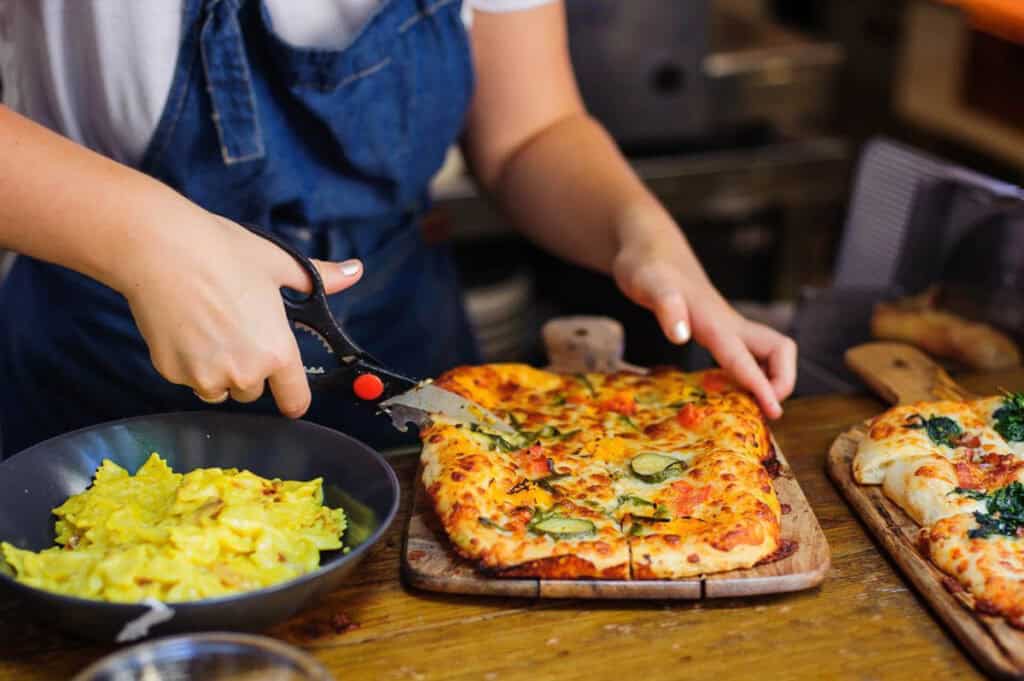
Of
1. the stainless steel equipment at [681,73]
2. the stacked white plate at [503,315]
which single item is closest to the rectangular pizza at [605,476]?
the stacked white plate at [503,315]

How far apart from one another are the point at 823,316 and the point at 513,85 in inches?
33.3

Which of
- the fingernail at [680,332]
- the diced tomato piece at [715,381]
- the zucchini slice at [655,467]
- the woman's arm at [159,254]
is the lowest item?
the diced tomato piece at [715,381]

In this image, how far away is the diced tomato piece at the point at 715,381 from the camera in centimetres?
187

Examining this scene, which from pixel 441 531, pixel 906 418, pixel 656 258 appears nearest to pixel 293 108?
pixel 656 258

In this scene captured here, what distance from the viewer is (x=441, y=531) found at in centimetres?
157

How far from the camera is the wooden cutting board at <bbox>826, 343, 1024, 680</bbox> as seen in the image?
134 cm

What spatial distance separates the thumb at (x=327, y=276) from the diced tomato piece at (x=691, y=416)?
0.55 m

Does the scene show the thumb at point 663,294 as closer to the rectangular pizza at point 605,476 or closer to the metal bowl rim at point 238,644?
the rectangular pizza at point 605,476

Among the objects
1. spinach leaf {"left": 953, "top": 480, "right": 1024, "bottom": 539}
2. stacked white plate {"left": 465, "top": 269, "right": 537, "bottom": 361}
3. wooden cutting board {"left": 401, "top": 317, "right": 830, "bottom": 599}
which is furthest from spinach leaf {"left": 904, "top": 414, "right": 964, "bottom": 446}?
stacked white plate {"left": 465, "top": 269, "right": 537, "bottom": 361}

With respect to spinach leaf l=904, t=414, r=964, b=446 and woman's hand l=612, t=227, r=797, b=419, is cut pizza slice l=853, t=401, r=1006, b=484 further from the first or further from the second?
woman's hand l=612, t=227, r=797, b=419

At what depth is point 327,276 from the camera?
5.09 feet

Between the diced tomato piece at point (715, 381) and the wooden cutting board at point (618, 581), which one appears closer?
the wooden cutting board at point (618, 581)

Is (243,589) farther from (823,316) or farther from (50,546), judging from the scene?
(823,316)

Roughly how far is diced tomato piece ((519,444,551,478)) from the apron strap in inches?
27.6
